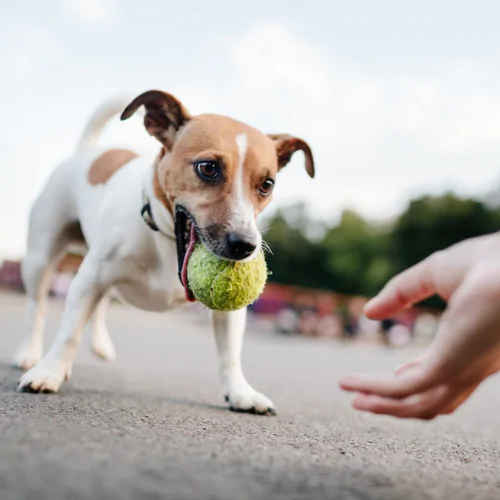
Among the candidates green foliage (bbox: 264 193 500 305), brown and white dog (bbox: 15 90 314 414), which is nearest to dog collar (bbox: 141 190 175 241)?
brown and white dog (bbox: 15 90 314 414)

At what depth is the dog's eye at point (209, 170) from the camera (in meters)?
3.16

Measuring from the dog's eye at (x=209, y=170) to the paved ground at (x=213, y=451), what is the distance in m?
1.08

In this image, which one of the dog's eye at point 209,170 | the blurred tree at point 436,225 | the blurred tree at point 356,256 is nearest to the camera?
the dog's eye at point 209,170

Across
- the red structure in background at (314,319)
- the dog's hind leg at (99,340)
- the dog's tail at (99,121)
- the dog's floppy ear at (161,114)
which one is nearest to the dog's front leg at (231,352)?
the dog's floppy ear at (161,114)

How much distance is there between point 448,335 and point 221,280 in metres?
1.48

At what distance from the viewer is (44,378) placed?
3.10 metres

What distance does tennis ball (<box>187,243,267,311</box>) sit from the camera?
2.93 m

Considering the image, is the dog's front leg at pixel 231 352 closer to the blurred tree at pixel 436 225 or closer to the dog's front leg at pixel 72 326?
the dog's front leg at pixel 72 326

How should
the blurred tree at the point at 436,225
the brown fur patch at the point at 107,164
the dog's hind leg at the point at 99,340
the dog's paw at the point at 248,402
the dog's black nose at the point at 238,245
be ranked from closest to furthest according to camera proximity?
the dog's black nose at the point at 238,245
the dog's paw at the point at 248,402
the brown fur patch at the point at 107,164
the dog's hind leg at the point at 99,340
the blurred tree at the point at 436,225

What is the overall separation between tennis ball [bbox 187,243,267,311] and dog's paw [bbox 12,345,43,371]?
1776mm

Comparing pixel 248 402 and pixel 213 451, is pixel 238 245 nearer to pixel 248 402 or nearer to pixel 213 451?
pixel 248 402

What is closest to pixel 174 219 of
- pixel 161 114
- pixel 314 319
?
pixel 161 114

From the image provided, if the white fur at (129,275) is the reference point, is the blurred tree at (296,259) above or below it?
below

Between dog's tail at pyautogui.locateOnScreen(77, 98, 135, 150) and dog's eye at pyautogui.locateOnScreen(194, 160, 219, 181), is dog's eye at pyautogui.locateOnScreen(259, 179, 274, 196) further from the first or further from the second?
dog's tail at pyautogui.locateOnScreen(77, 98, 135, 150)
